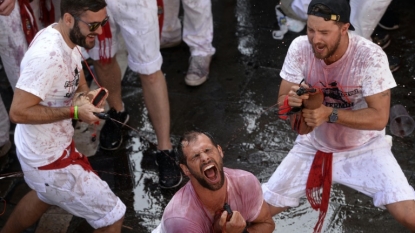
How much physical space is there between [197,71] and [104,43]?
108cm

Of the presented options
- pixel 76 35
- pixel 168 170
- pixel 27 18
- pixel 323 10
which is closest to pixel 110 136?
pixel 168 170

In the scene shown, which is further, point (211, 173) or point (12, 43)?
point (12, 43)

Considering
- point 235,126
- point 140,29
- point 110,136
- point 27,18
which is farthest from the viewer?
point 235,126

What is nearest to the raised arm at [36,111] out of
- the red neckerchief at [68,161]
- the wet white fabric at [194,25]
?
the red neckerchief at [68,161]

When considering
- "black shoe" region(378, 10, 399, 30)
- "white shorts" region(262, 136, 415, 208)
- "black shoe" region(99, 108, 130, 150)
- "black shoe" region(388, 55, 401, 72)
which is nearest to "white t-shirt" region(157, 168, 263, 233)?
"white shorts" region(262, 136, 415, 208)

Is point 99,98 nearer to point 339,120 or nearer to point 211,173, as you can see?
point 211,173

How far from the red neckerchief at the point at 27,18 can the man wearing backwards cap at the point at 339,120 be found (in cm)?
208

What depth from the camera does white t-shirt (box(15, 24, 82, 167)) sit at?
4.01 m

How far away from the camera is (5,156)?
5660mm

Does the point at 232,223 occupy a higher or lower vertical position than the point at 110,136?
higher

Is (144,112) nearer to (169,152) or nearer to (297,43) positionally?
(169,152)

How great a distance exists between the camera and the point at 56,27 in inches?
167

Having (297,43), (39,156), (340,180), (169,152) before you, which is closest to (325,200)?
(340,180)

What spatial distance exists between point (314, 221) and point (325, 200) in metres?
0.46
